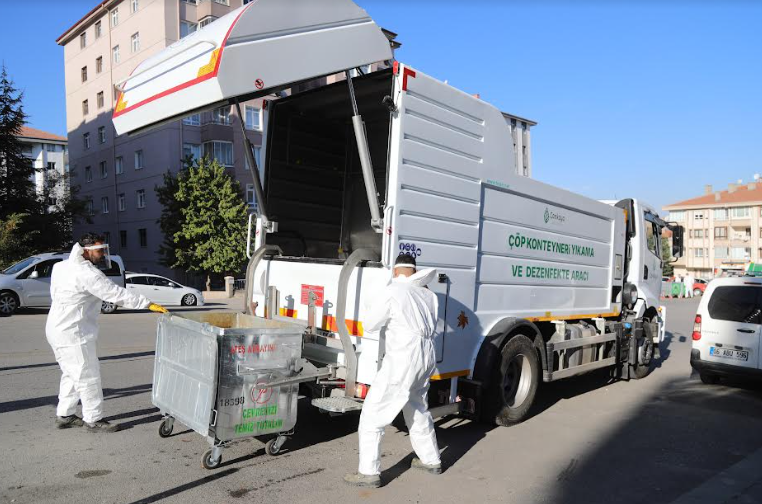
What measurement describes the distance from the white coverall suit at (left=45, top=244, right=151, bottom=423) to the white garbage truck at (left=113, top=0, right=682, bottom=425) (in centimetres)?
131

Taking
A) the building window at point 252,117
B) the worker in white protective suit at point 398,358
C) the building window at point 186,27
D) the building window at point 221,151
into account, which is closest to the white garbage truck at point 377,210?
the worker in white protective suit at point 398,358

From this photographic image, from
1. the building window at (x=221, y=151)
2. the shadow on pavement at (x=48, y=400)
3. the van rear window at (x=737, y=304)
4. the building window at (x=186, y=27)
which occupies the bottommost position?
the shadow on pavement at (x=48, y=400)

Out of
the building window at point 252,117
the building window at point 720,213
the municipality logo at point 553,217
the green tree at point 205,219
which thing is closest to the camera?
the municipality logo at point 553,217

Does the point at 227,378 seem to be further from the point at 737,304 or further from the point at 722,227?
the point at 722,227

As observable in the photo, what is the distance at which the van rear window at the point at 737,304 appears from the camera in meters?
8.20

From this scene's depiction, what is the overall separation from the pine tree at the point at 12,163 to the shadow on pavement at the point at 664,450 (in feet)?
86.8

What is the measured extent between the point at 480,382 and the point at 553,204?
2.57 meters

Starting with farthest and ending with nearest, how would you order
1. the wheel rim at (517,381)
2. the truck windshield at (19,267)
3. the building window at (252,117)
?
the building window at (252,117), the truck windshield at (19,267), the wheel rim at (517,381)

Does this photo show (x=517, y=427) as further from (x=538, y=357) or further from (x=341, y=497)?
(x=341, y=497)

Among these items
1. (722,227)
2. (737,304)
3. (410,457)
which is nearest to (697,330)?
(737,304)

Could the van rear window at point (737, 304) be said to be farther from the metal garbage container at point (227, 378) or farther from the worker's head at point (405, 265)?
the metal garbage container at point (227, 378)

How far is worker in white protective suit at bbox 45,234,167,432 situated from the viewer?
536cm

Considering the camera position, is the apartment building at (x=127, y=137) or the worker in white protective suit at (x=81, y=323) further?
the apartment building at (x=127, y=137)

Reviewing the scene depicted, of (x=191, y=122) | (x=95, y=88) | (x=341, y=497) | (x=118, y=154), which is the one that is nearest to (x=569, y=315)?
(x=341, y=497)
